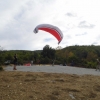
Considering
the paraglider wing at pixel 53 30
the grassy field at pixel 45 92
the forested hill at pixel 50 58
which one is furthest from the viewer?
the forested hill at pixel 50 58

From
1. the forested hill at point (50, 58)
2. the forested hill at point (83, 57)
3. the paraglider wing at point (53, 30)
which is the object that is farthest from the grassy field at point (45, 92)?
the forested hill at point (83, 57)

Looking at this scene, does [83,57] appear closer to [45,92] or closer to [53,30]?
[53,30]

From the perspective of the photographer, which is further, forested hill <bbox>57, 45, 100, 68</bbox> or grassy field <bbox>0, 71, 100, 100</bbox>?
forested hill <bbox>57, 45, 100, 68</bbox>

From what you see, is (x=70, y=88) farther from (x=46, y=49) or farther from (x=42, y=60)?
(x=46, y=49)

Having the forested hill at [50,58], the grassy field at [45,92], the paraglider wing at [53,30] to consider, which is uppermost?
the paraglider wing at [53,30]

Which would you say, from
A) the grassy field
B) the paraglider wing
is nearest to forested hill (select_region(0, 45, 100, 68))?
the paraglider wing

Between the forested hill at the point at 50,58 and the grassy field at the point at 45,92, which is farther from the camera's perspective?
the forested hill at the point at 50,58

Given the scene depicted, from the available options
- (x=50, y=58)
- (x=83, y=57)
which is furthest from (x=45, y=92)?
(x=83, y=57)

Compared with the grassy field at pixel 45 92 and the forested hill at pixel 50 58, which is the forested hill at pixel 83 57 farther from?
the grassy field at pixel 45 92

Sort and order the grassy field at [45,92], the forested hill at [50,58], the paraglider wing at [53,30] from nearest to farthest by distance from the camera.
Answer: the grassy field at [45,92]
the paraglider wing at [53,30]
the forested hill at [50,58]

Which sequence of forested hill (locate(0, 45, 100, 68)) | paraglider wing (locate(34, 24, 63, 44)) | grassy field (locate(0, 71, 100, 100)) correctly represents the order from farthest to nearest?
forested hill (locate(0, 45, 100, 68))
paraglider wing (locate(34, 24, 63, 44))
grassy field (locate(0, 71, 100, 100))

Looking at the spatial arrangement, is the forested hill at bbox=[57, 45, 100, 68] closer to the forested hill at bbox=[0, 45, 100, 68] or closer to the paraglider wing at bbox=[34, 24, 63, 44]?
the forested hill at bbox=[0, 45, 100, 68]

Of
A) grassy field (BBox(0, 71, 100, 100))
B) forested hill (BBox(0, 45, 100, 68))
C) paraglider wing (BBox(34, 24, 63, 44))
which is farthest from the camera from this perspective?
forested hill (BBox(0, 45, 100, 68))

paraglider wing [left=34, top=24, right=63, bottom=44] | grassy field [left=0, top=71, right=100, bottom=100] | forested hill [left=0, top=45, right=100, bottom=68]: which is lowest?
grassy field [left=0, top=71, right=100, bottom=100]
